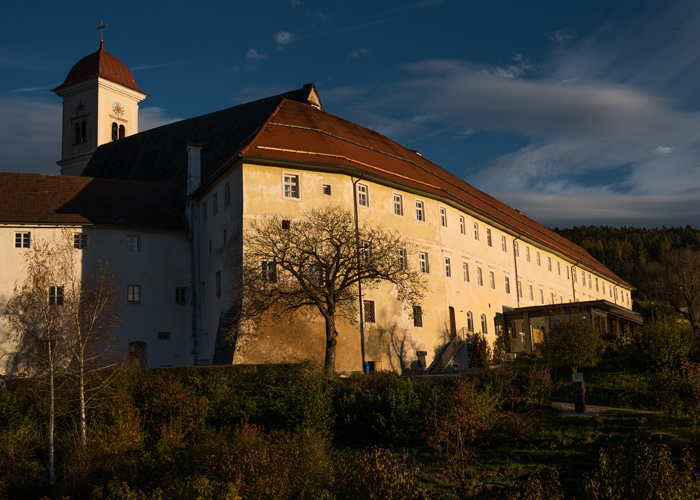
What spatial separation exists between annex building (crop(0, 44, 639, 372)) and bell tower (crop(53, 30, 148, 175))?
15.4 m

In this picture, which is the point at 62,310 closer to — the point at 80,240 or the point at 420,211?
the point at 80,240

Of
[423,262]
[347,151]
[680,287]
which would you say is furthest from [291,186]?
[680,287]

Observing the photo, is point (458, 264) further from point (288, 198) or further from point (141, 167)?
point (141, 167)

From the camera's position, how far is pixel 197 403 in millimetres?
23641

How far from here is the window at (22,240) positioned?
36281 millimetres

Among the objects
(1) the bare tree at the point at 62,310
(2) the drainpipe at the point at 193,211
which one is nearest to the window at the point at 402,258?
(2) the drainpipe at the point at 193,211

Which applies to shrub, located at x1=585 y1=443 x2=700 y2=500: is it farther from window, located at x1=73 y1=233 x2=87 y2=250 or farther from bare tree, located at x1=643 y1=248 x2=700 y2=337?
window, located at x1=73 y1=233 x2=87 y2=250

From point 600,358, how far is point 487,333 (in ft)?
41.2

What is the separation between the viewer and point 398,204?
3822 cm

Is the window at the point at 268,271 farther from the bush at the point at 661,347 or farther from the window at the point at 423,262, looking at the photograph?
the bush at the point at 661,347

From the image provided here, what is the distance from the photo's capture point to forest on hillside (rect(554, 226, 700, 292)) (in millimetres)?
115000

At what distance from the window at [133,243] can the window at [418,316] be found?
46.2ft

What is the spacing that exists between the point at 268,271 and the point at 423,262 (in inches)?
360

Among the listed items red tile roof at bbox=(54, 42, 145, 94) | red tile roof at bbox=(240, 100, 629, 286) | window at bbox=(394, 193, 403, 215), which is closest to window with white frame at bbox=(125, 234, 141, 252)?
red tile roof at bbox=(240, 100, 629, 286)
